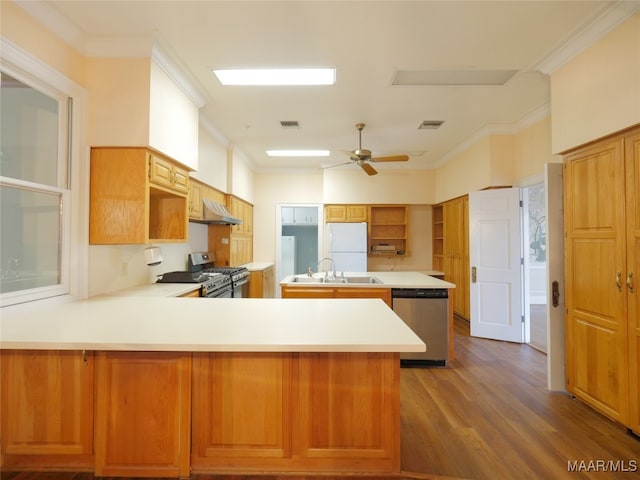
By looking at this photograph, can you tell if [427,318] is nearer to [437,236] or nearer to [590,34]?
[590,34]

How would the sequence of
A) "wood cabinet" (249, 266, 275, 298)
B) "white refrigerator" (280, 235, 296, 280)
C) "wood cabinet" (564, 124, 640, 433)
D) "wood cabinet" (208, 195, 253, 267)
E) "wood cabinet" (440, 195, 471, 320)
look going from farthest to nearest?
"white refrigerator" (280, 235, 296, 280), "wood cabinet" (249, 266, 275, 298), "wood cabinet" (440, 195, 471, 320), "wood cabinet" (208, 195, 253, 267), "wood cabinet" (564, 124, 640, 433)

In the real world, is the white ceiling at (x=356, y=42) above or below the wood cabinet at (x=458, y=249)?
above

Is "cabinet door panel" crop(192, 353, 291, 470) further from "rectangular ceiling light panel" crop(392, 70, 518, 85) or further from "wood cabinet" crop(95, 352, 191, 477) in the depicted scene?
"rectangular ceiling light panel" crop(392, 70, 518, 85)

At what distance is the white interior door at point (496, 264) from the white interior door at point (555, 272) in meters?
1.35

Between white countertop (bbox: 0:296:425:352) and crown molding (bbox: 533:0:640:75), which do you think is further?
crown molding (bbox: 533:0:640:75)

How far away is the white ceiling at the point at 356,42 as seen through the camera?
2045mm

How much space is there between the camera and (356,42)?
2.38 m

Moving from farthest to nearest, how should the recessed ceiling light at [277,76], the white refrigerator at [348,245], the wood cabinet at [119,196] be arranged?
1. the white refrigerator at [348,245]
2. the recessed ceiling light at [277,76]
3. the wood cabinet at [119,196]

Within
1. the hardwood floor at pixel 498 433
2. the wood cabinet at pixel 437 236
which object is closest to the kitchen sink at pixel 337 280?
the hardwood floor at pixel 498 433

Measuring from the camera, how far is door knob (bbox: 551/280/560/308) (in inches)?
105

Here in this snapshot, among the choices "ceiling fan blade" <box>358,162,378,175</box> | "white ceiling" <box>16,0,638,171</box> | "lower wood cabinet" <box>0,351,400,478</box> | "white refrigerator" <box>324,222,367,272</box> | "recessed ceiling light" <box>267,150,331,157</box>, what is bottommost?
"lower wood cabinet" <box>0,351,400,478</box>

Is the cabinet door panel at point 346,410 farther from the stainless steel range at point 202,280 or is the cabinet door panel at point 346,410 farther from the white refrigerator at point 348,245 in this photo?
the white refrigerator at point 348,245

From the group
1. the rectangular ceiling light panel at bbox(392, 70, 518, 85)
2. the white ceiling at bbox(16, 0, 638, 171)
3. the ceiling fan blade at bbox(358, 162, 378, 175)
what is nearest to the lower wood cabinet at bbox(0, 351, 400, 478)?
the white ceiling at bbox(16, 0, 638, 171)

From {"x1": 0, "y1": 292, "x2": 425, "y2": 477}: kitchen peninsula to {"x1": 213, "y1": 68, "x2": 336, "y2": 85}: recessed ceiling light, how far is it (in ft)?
7.82
